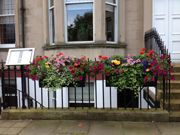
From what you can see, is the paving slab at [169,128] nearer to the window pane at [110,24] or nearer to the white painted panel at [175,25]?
the window pane at [110,24]

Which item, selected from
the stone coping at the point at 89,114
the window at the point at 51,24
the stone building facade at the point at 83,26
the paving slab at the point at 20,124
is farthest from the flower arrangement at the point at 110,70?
the window at the point at 51,24

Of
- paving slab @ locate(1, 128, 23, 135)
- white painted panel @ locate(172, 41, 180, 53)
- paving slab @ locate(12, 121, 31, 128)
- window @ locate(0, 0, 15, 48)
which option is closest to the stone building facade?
window @ locate(0, 0, 15, 48)

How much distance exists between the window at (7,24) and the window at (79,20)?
298 cm

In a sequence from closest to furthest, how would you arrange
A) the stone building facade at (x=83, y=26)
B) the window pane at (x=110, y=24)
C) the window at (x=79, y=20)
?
the stone building facade at (x=83, y=26)
the window at (x=79, y=20)
the window pane at (x=110, y=24)

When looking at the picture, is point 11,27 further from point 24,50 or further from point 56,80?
point 56,80

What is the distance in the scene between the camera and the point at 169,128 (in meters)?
3.21

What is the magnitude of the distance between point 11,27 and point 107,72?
6.45 meters

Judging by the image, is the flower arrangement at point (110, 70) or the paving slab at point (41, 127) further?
the flower arrangement at point (110, 70)

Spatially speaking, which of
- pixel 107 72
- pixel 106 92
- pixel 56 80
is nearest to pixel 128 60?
pixel 107 72

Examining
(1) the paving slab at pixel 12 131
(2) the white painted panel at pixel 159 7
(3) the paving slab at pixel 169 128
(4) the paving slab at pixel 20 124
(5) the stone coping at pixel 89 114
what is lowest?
(1) the paving slab at pixel 12 131

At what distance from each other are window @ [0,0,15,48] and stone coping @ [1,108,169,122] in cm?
518

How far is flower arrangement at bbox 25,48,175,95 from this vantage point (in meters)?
3.51

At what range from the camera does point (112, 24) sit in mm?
→ 7098

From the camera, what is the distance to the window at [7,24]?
26.7ft
